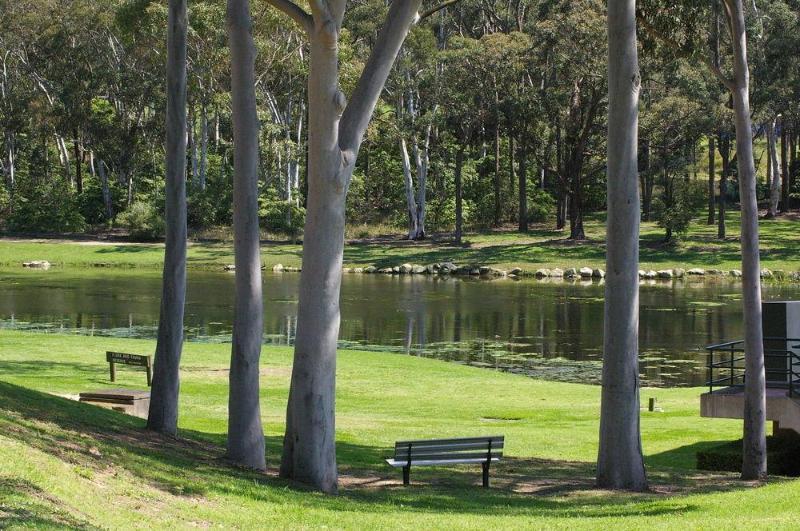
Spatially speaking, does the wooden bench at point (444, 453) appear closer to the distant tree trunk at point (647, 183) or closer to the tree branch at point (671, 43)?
the tree branch at point (671, 43)

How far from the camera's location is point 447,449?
12773 millimetres

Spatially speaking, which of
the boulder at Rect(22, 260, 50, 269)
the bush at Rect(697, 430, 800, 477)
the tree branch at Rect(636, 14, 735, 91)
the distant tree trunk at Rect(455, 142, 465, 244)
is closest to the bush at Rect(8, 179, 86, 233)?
the boulder at Rect(22, 260, 50, 269)

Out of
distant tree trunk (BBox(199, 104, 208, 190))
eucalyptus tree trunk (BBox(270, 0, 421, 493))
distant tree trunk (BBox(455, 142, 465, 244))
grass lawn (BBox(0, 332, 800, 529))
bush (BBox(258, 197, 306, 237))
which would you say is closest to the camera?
grass lawn (BBox(0, 332, 800, 529))

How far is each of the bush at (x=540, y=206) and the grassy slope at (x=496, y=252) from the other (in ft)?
21.2

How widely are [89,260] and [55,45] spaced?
15.5 meters

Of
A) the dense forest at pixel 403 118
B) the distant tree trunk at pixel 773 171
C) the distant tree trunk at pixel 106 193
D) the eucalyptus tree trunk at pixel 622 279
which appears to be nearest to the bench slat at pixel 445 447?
the eucalyptus tree trunk at pixel 622 279

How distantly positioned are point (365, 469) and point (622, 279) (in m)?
3.84

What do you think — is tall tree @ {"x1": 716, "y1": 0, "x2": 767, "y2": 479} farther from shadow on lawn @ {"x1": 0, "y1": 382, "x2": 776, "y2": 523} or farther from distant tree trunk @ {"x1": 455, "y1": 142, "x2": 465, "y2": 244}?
distant tree trunk @ {"x1": 455, "y1": 142, "x2": 465, "y2": 244}

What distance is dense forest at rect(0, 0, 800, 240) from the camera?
5753cm

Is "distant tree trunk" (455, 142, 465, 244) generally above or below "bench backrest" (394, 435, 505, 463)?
above

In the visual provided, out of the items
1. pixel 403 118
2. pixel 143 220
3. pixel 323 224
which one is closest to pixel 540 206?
pixel 403 118

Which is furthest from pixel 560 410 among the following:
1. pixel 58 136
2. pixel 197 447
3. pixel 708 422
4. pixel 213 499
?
pixel 58 136

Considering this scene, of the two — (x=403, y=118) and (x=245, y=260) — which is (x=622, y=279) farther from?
(x=403, y=118)

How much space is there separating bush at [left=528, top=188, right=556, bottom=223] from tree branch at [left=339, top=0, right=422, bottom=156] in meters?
62.2
